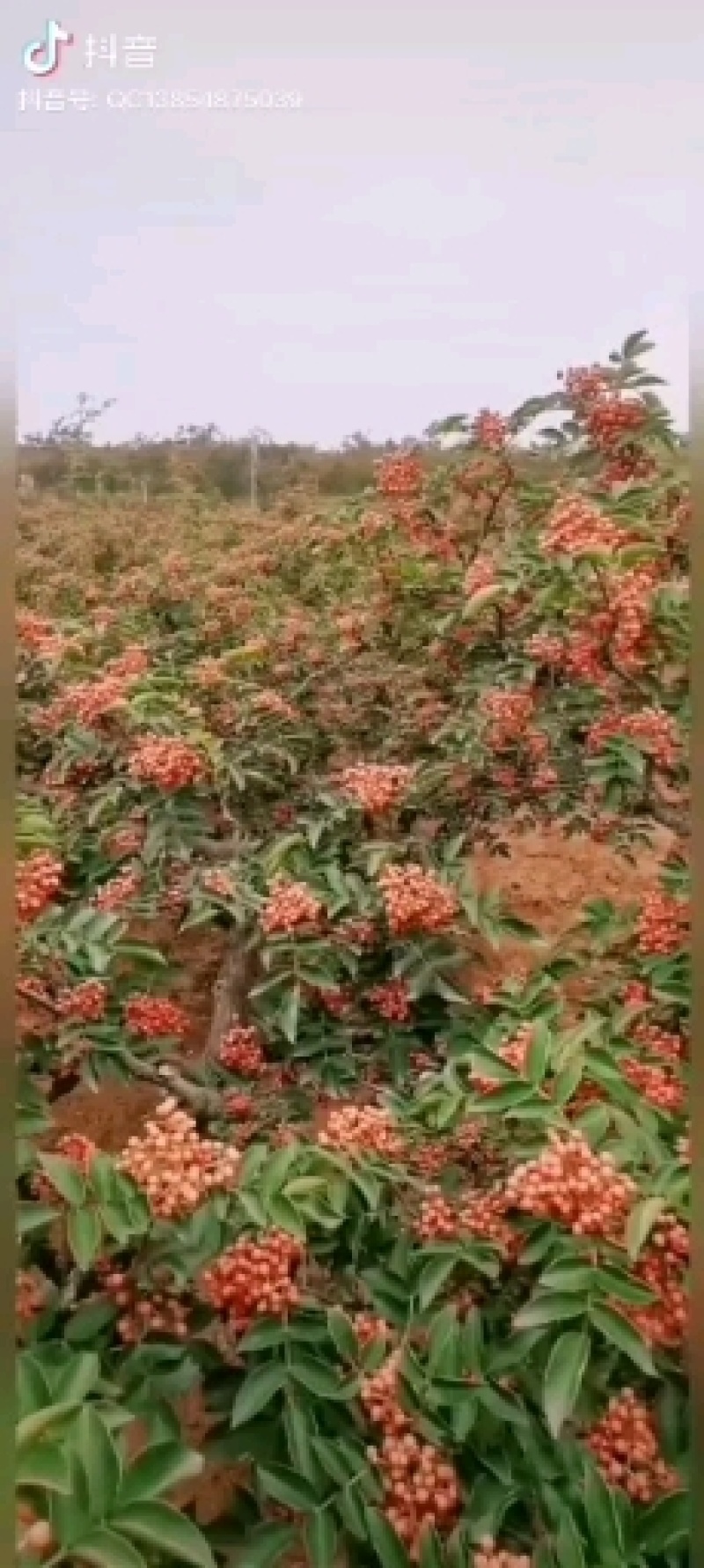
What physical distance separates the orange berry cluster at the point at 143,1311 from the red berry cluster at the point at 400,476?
47.0 inches

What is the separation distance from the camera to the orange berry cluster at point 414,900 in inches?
44.8

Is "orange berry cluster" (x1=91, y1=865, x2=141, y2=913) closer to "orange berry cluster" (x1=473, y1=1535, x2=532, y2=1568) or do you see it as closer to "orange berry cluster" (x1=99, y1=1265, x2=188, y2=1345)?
"orange berry cluster" (x1=99, y1=1265, x2=188, y2=1345)

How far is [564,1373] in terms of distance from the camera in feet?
2.24

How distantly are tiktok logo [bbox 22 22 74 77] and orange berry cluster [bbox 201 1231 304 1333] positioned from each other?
0.82 meters

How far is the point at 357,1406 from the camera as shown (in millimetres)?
793

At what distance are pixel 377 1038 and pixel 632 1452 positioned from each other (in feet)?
2.07

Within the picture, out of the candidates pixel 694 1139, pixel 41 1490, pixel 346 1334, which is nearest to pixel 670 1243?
pixel 694 1139

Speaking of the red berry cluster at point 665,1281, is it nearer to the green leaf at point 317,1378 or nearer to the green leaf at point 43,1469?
the green leaf at point 317,1378

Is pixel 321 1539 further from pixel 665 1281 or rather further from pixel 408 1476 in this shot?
pixel 665 1281

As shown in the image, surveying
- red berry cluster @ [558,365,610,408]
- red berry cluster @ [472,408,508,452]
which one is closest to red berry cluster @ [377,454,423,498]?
red berry cluster @ [472,408,508,452]

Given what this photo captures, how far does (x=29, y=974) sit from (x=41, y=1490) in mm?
467

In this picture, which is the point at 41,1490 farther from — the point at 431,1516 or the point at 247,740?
the point at 247,740

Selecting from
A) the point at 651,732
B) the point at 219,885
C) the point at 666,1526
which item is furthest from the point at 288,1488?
the point at 651,732

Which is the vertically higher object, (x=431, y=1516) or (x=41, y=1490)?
(x=41, y=1490)
